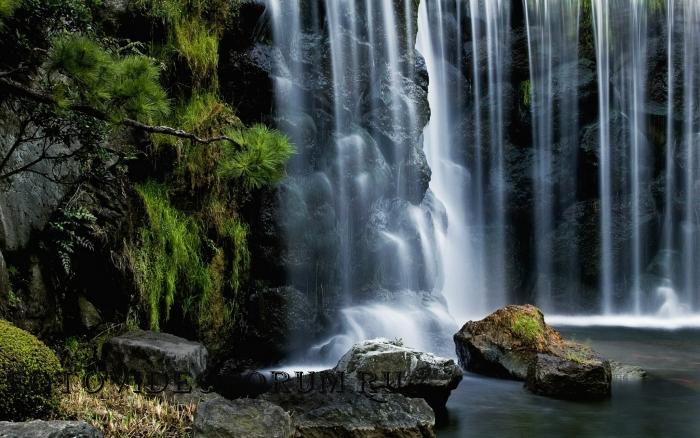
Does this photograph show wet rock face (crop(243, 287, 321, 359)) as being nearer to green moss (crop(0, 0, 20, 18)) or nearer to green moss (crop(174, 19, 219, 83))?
green moss (crop(174, 19, 219, 83))

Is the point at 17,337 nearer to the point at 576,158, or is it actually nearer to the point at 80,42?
the point at 80,42

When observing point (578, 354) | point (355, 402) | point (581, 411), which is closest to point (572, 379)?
point (581, 411)

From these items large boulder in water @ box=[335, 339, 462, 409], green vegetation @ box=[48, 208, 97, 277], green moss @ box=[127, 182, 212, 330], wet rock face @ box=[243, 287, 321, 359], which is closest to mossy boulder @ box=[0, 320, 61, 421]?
green vegetation @ box=[48, 208, 97, 277]

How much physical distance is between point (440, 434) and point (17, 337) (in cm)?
411

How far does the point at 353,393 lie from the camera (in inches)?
238

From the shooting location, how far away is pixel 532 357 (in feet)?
27.6

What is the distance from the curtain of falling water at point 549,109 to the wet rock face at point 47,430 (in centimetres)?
1714

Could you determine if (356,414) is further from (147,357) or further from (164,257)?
(164,257)

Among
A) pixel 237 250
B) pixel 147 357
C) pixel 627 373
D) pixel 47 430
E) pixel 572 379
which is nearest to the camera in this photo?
Answer: pixel 47 430

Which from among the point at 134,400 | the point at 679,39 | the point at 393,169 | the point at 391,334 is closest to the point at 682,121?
the point at 679,39

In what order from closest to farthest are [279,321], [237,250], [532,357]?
[532,357] < [237,250] < [279,321]

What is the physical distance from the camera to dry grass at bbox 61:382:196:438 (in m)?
5.12

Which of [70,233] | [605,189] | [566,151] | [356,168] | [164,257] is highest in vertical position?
→ [566,151]

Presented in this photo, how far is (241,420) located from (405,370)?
7.98 ft
